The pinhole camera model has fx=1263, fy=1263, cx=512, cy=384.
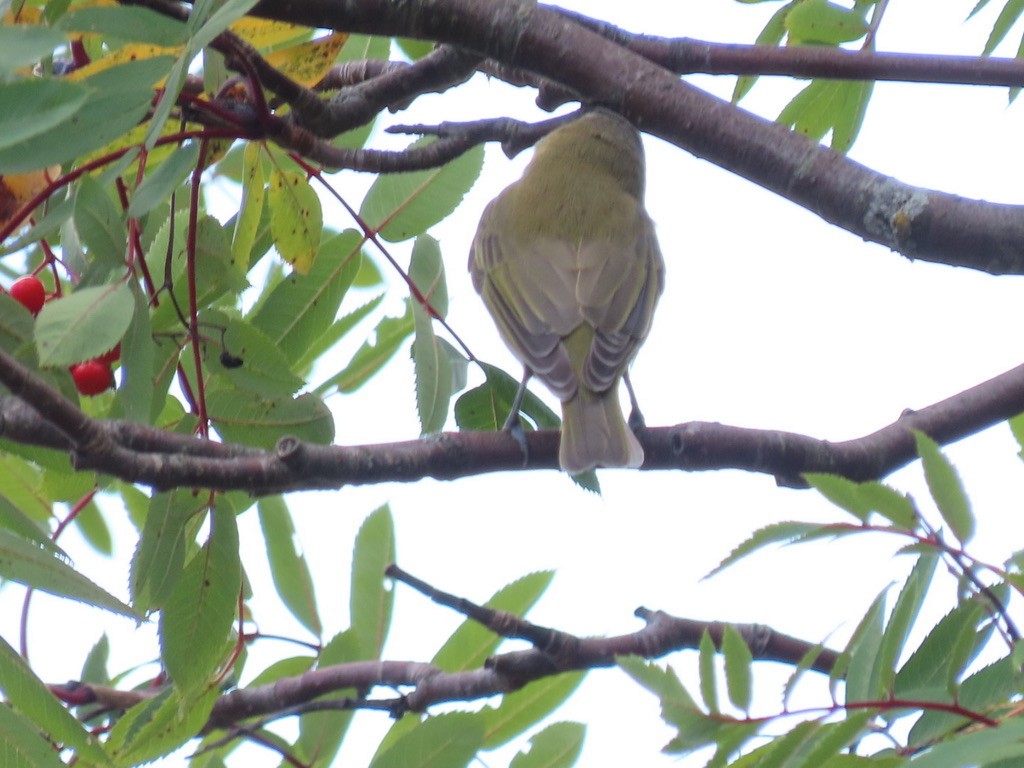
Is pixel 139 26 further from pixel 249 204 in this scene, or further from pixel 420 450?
pixel 420 450

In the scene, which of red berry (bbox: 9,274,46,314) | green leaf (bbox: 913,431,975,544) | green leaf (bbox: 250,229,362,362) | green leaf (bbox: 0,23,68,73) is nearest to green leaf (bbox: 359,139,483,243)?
green leaf (bbox: 250,229,362,362)

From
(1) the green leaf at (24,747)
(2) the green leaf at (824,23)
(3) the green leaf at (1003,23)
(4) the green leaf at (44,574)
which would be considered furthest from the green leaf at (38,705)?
(3) the green leaf at (1003,23)

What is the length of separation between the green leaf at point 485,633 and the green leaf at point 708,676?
4.07ft

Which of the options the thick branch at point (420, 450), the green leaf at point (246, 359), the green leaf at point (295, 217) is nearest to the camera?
the thick branch at point (420, 450)

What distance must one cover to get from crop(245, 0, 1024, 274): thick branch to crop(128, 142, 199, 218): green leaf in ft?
1.18

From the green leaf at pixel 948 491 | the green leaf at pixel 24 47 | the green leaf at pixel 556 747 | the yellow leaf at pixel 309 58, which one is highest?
the yellow leaf at pixel 309 58

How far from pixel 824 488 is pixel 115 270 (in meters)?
Answer: 1.38

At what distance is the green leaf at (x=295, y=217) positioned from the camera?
2.86 metres

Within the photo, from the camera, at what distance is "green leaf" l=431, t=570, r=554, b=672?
3.02 m

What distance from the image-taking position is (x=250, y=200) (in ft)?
9.41

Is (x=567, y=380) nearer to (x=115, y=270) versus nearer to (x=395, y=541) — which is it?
(x=395, y=541)

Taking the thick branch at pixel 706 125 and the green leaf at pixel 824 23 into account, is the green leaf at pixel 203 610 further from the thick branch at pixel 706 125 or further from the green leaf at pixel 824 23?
the green leaf at pixel 824 23

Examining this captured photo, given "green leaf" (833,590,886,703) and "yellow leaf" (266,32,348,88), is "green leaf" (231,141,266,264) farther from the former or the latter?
"green leaf" (833,590,886,703)

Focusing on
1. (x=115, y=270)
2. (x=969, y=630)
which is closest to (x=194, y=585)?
(x=115, y=270)
